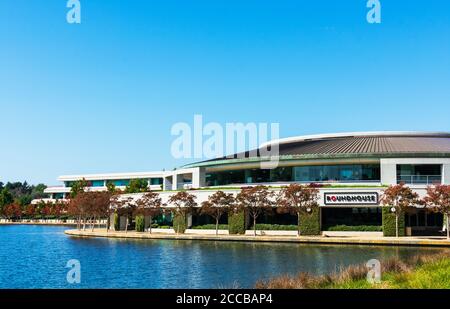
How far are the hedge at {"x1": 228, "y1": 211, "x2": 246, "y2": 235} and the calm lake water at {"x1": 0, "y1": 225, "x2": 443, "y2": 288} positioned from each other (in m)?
13.4

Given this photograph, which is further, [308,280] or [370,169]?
[370,169]

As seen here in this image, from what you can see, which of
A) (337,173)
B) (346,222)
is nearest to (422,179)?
(337,173)

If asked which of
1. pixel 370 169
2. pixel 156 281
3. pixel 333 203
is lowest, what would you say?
pixel 156 281

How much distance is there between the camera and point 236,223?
59.6 m

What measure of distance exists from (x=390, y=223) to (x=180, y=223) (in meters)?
26.5

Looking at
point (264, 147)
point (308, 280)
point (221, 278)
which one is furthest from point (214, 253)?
point (264, 147)

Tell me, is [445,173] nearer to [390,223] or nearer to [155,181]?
[390,223]

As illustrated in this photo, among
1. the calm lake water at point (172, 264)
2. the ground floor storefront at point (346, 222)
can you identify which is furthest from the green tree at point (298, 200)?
the calm lake water at point (172, 264)

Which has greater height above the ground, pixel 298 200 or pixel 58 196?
pixel 58 196

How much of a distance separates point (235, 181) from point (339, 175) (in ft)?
51.8

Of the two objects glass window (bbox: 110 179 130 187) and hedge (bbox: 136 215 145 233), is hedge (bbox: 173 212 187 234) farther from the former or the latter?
glass window (bbox: 110 179 130 187)
